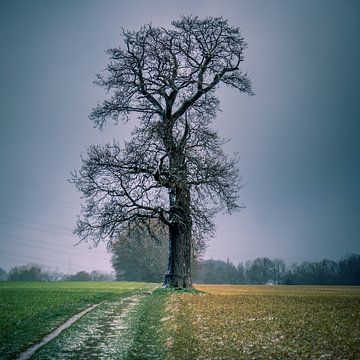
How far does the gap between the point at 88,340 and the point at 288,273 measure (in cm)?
10792

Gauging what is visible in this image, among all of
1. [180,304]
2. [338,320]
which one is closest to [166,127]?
[180,304]

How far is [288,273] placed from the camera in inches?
4419

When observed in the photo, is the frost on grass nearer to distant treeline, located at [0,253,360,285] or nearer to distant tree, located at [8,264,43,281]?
distant treeline, located at [0,253,360,285]

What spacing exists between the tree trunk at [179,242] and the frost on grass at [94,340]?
15.2 meters

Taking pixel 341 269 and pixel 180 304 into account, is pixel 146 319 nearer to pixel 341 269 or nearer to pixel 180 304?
pixel 180 304

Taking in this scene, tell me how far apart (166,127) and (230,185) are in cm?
762

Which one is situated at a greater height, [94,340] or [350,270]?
[350,270]

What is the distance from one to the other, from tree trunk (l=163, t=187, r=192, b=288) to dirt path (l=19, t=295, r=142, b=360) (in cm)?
1491

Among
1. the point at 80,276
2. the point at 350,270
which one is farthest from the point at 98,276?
the point at 350,270

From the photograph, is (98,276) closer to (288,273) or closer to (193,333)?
(288,273)

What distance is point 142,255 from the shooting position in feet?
275

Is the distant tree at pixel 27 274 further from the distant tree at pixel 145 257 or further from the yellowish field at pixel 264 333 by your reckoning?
the yellowish field at pixel 264 333

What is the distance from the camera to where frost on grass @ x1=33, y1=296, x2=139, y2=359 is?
35.8ft

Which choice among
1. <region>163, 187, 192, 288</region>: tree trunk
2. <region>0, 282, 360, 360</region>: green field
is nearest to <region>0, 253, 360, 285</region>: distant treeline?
<region>163, 187, 192, 288</region>: tree trunk
